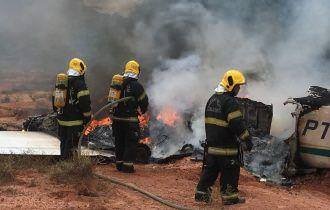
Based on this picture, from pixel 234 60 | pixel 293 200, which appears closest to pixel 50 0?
pixel 234 60

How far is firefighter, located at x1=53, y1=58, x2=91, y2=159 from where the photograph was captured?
7827 millimetres

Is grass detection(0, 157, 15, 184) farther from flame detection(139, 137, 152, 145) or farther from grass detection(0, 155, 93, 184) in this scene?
flame detection(139, 137, 152, 145)

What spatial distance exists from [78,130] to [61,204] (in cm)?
219

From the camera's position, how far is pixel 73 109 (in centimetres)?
796

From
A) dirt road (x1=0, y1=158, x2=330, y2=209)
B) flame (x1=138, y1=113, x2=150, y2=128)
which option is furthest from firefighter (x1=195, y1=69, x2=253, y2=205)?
flame (x1=138, y1=113, x2=150, y2=128)

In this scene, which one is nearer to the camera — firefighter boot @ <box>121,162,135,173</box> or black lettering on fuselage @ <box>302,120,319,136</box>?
firefighter boot @ <box>121,162,135,173</box>

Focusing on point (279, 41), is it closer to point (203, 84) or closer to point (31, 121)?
point (203, 84)

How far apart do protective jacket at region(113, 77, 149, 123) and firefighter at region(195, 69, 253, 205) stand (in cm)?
193

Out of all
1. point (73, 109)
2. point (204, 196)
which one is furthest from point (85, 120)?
point (204, 196)

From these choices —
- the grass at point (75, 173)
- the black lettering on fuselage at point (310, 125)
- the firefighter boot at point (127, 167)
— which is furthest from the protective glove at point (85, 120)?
the black lettering on fuselage at point (310, 125)

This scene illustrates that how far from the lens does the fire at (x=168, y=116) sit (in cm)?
1122

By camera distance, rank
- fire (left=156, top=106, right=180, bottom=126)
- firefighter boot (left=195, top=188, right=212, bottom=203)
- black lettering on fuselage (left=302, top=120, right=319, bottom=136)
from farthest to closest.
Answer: fire (left=156, top=106, right=180, bottom=126) < black lettering on fuselage (left=302, top=120, right=319, bottom=136) < firefighter boot (left=195, top=188, right=212, bottom=203)

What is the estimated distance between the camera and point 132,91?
8.21 metres

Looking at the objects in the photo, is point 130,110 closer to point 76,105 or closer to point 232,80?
point 76,105
